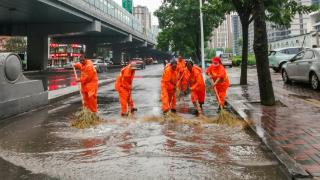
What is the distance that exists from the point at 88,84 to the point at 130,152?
4.18 m

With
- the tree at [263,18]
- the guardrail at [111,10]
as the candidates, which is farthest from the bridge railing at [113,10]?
the tree at [263,18]

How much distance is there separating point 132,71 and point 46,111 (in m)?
2.72

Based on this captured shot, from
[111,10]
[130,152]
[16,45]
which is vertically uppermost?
[111,10]

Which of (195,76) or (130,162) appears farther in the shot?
(195,76)

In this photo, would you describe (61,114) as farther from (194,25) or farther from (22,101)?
(194,25)

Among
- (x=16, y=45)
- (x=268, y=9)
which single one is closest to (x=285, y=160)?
(x=268, y=9)

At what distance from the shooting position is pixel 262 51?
11.3 metres

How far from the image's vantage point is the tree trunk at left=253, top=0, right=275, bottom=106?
11.1 m

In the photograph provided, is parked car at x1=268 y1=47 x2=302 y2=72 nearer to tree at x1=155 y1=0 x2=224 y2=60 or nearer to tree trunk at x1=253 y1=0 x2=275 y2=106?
tree at x1=155 y1=0 x2=224 y2=60

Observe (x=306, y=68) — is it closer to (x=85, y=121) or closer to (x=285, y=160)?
(x=85, y=121)

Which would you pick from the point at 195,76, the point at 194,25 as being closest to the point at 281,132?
the point at 195,76

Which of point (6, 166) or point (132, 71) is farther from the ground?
point (132, 71)

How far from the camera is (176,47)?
47.0m

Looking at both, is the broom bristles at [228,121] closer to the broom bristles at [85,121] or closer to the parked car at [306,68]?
the broom bristles at [85,121]
